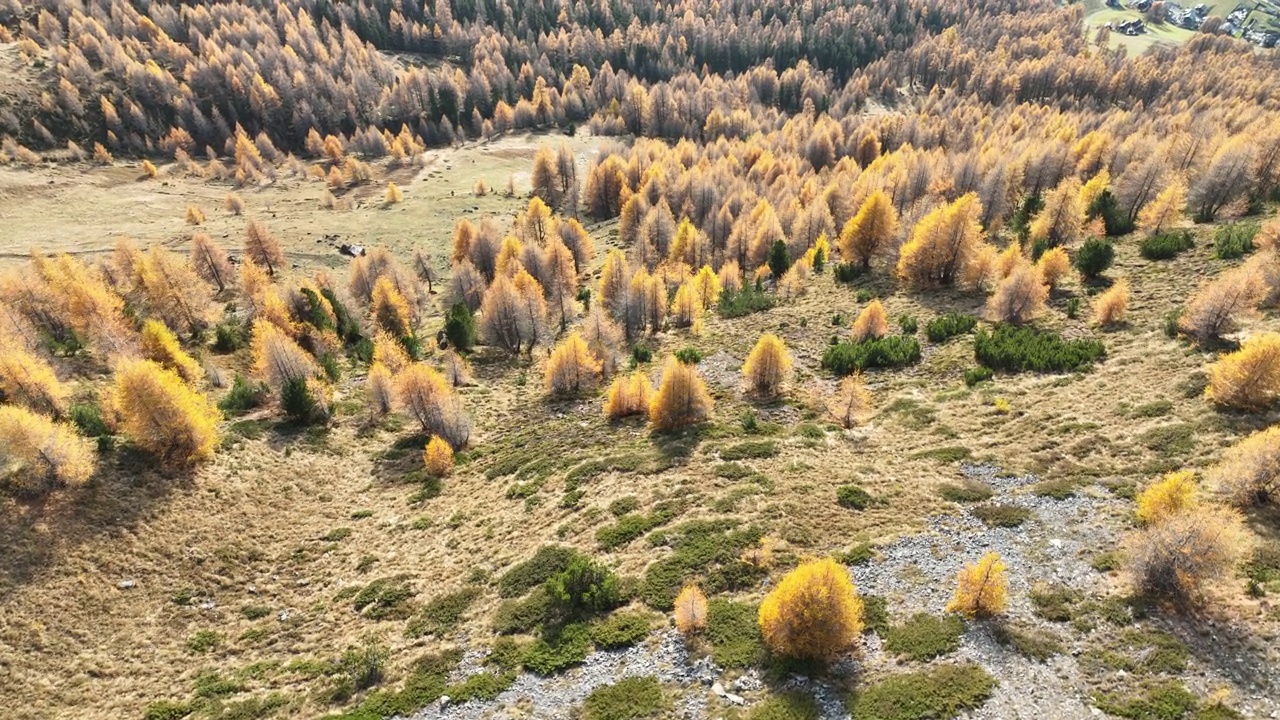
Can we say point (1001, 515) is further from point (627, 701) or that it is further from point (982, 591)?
point (627, 701)

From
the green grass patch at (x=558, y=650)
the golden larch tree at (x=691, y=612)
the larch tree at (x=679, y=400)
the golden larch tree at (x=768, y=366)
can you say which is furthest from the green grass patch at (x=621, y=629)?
the golden larch tree at (x=768, y=366)

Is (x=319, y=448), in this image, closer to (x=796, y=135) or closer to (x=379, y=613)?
(x=379, y=613)

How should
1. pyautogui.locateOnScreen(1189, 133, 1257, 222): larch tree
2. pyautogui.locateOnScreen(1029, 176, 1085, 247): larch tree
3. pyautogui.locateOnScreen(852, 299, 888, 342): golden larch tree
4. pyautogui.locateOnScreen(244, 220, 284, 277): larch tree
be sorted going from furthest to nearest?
pyautogui.locateOnScreen(244, 220, 284, 277): larch tree → pyautogui.locateOnScreen(1029, 176, 1085, 247): larch tree → pyautogui.locateOnScreen(1189, 133, 1257, 222): larch tree → pyautogui.locateOnScreen(852, 299, 888, 342): golden larch tree

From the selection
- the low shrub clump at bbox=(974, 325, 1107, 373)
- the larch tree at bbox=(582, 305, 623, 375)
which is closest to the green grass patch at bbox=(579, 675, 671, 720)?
the larch tree at bbox=(582, 305, 623, 375)

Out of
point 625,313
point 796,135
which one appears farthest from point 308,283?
point 796,135

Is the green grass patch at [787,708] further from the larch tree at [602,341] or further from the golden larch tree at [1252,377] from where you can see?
the larch tree at [602,341]

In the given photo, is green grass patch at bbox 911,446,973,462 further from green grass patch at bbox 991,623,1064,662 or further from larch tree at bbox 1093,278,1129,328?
larch tree at bbox 1093,278,1129,328
